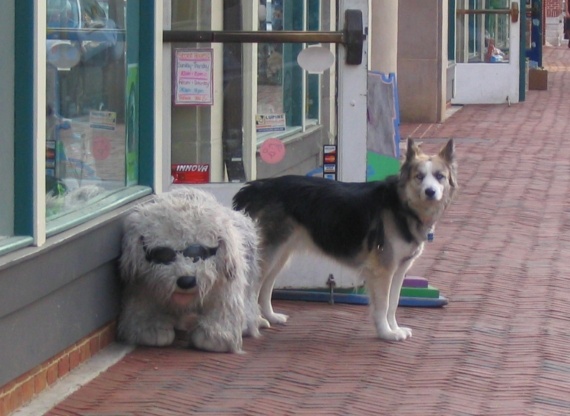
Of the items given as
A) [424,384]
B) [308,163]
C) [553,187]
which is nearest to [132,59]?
[308,163]

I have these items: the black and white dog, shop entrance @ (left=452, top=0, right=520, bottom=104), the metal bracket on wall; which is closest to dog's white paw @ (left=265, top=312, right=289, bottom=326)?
the black and white dog

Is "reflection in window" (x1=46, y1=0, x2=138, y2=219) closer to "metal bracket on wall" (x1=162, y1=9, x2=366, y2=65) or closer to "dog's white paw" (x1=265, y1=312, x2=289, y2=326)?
"metal bracket on wall" (x1=162, y1=9, x2=366, y2=65)

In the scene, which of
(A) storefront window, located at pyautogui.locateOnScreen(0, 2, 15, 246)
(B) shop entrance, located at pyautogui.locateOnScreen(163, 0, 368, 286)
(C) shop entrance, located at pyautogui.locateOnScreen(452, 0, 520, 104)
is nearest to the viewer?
(A) storefront window, located at pyautogui.locateOnScreen(0, 2, 15, 246)

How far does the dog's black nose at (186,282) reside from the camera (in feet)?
20.7

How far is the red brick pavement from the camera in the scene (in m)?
5.71

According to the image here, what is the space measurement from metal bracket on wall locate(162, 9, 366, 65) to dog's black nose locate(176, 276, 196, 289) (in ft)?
5.94

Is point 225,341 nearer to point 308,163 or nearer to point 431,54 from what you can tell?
point 308,163

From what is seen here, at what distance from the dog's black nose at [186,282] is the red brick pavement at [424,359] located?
39 centimetres

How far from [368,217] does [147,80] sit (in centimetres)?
147

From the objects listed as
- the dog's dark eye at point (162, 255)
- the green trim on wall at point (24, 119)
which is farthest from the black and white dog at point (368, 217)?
the green trim on wall at point (24, 119)

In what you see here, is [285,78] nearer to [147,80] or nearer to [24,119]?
[147,80]

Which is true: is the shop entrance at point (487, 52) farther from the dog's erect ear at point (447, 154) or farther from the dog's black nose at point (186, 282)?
the dog's black nose at point (186, 282)

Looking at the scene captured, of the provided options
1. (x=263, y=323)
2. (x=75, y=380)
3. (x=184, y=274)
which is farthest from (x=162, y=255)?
(x=263, y=323)

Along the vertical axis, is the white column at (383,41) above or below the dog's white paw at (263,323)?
above
